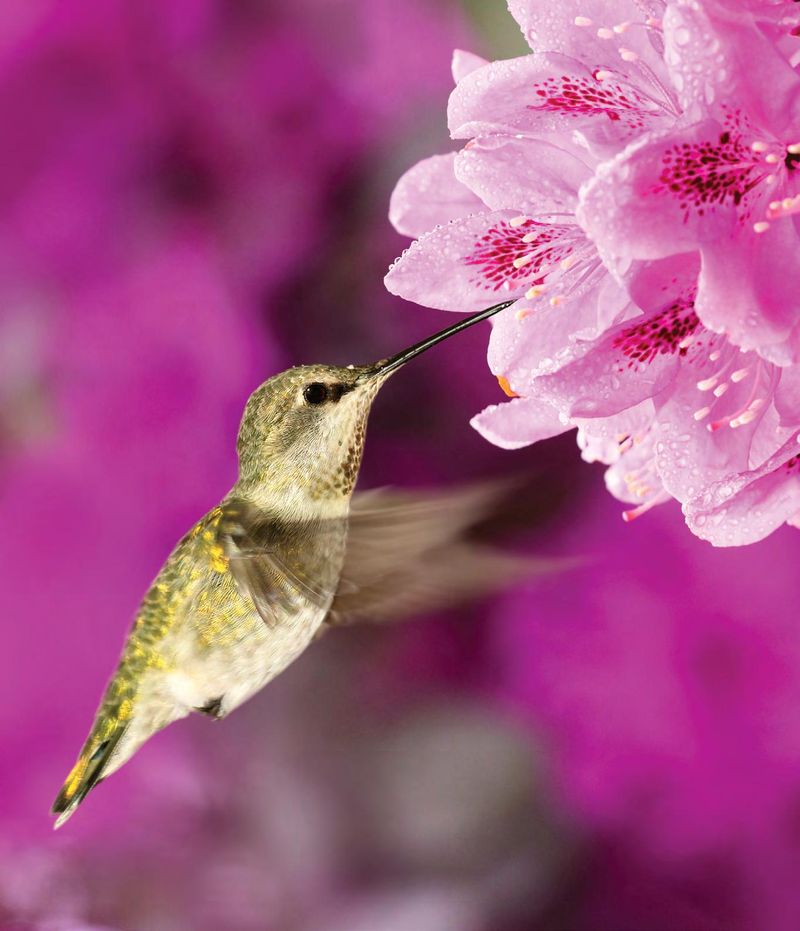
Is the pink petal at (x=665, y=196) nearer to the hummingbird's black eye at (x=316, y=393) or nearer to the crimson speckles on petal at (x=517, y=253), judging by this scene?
the crimson speckles on petal at (x=517, y=253)

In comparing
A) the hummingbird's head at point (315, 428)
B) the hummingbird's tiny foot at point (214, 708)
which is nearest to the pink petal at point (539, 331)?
the hummingbird's head at point (315, 428)

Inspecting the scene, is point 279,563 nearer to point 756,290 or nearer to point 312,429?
point 312,429

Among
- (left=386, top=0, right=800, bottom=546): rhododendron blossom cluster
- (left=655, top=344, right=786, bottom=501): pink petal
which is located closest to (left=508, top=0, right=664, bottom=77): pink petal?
(left=386, top=0, right=800, bottom=546): rhododendron blossom cluster

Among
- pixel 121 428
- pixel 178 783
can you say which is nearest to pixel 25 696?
pixel 178 783

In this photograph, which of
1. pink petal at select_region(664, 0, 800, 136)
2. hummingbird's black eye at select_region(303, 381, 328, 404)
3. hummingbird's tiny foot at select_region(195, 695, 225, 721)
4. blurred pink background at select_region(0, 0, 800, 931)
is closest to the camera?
pink petal at select_region(664, 0, 800, 136)

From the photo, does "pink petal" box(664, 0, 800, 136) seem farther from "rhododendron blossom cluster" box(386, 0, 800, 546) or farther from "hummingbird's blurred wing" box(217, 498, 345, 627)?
"hummingbird's blurred wing" box(217, 498, 345, 627)

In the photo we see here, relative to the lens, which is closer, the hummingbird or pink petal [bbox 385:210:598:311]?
pink petal [bbox 385:210:598:311]

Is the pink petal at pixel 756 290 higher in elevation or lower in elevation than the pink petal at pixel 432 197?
lower

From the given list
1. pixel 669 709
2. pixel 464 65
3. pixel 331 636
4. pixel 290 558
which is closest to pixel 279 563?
pixel 290 558
